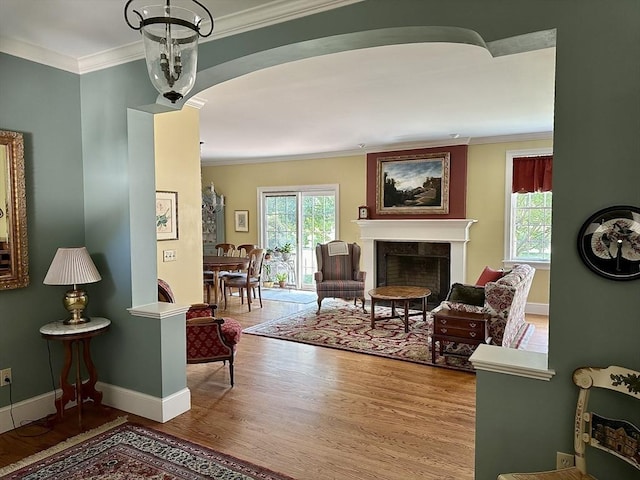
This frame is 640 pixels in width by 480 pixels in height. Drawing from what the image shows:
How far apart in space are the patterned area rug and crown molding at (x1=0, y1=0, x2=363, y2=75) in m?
3.45

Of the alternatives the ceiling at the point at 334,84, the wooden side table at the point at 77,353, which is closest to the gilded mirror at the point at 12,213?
the wooden side table at the point at 77,353

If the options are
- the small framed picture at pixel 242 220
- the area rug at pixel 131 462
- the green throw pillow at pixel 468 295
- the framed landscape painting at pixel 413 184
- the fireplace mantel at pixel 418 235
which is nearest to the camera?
the area rug at pixel 131 462

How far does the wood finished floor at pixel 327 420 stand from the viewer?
2695mm

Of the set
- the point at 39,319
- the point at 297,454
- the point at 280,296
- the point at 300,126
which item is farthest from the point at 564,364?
the point at 280,296

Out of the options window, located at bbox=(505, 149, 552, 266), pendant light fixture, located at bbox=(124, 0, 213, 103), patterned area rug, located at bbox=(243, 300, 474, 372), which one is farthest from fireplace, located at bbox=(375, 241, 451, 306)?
pendant light fixture, located at bbox=(124, 0, 213, 103)

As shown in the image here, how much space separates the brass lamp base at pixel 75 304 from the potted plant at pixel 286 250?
5.91 meters

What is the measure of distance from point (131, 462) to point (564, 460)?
7.67 feet

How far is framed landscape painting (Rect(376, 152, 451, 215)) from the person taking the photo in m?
7.12

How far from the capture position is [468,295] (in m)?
4.93

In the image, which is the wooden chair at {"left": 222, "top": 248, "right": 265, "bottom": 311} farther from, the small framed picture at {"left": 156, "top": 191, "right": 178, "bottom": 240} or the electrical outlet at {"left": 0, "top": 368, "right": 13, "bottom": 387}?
the electrical outlet at {"left": 0, "top": 368, "right": 13, "bottom": 387}

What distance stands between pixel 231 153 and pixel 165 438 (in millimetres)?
6332

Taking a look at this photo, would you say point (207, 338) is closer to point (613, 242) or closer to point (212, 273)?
point (613, 242)

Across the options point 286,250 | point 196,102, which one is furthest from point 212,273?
point 196,102

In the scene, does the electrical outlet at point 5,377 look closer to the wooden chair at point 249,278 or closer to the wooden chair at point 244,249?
the wooden chair at point 249,278
